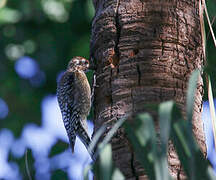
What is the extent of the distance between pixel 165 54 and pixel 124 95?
0.41m

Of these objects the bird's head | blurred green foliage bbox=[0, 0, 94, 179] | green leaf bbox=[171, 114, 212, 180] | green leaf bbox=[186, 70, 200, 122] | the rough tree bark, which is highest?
blurred green foliage bbox=[0, 0, 94, 179]

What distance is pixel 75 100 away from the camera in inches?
212

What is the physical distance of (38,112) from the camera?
31.8ft

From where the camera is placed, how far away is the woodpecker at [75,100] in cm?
512

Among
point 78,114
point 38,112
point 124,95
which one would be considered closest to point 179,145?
point 124,95

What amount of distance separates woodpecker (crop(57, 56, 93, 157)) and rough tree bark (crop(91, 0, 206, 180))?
1197 millimetres

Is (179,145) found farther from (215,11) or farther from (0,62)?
(0,62)

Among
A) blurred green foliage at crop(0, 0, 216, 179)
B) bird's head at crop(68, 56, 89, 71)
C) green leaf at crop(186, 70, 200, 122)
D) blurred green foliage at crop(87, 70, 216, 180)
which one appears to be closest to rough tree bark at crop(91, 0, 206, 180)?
blurred green foliage at crop(87, 70, 216, 180)

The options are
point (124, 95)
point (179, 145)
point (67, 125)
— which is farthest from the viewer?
point (67, 125)

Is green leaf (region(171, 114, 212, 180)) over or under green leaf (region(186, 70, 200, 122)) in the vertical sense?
under

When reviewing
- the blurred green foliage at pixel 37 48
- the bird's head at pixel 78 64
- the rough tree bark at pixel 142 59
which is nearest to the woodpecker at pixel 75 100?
the bird's head at pixel 78 64

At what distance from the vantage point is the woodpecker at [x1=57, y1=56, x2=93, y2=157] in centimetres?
512

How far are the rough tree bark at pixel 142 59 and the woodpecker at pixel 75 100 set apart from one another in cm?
120

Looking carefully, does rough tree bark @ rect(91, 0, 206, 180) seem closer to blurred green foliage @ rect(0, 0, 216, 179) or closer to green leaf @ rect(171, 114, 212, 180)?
green leaf @ rect(171, 114, 212, 180)
